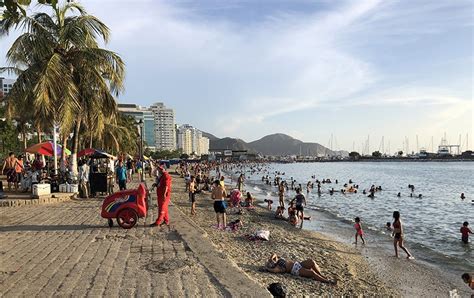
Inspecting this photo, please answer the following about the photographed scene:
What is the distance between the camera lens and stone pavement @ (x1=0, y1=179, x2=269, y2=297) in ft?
15.9

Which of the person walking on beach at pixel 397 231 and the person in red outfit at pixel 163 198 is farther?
the person walking on beach at pixel 397 231

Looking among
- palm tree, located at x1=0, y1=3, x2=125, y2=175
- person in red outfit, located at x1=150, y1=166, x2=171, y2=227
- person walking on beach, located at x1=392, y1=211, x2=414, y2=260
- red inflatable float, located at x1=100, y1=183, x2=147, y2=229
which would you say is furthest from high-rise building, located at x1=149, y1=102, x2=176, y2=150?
red inflatable float, located at x1=100, y1=183, x2=147, y2=229

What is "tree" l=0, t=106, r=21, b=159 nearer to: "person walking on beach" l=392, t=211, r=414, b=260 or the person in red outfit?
the person in red outfit

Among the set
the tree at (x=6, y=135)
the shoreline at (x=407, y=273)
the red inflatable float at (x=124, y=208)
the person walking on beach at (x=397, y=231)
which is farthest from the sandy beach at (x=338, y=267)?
the tree at (x=6, y=135)

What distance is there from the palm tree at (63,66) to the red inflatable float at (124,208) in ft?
23.0

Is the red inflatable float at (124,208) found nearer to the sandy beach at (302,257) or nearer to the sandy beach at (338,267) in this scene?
the sandy beach at (338,267)

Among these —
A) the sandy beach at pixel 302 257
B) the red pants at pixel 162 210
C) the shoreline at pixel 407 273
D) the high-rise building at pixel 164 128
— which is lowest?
the shoreline at pixel 407 273

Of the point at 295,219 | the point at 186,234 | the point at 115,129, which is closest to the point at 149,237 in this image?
the point at 186,234

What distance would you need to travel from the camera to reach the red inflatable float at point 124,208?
29.5 ft

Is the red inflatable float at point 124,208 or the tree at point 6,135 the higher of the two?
the tree at point 6,135

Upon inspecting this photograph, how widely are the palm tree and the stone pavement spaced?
19.8ft

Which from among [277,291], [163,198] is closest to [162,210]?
[163,198]

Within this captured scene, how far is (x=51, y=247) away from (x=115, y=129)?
3209 centimetres

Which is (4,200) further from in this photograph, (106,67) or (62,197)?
(106,67)
